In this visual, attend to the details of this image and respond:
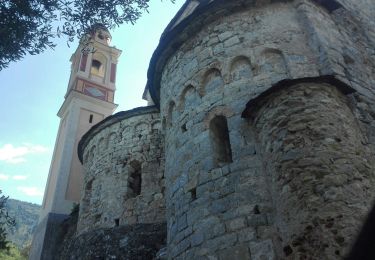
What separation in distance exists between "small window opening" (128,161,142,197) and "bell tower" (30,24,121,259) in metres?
4.91

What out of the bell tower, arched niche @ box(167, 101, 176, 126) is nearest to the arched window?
the bell tower

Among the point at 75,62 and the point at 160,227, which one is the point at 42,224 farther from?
the point at 75,62

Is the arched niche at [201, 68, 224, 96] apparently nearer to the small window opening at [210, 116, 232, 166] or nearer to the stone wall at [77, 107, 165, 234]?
the small window opening at [210, 116, 232, 166]

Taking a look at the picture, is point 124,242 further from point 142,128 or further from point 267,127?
point 267,127

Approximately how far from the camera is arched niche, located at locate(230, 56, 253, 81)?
5.79m

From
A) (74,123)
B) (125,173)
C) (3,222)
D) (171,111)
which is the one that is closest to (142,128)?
(125,173)

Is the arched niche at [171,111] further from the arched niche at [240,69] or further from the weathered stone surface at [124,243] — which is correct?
the weathered stone surface at [124,243]

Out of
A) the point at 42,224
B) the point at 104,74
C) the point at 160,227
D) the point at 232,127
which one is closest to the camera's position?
the point at 232,127

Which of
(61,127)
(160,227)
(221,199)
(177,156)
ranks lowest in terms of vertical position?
(221,199)

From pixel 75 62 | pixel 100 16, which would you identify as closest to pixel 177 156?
pixel 100 16

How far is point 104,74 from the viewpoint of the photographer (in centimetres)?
2325

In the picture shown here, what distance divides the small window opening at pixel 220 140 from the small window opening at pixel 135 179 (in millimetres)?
4384

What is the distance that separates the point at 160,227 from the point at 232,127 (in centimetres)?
359

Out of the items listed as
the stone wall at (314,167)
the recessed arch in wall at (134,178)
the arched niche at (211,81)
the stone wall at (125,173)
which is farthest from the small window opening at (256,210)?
the recessed arch in wall at (134,178)
